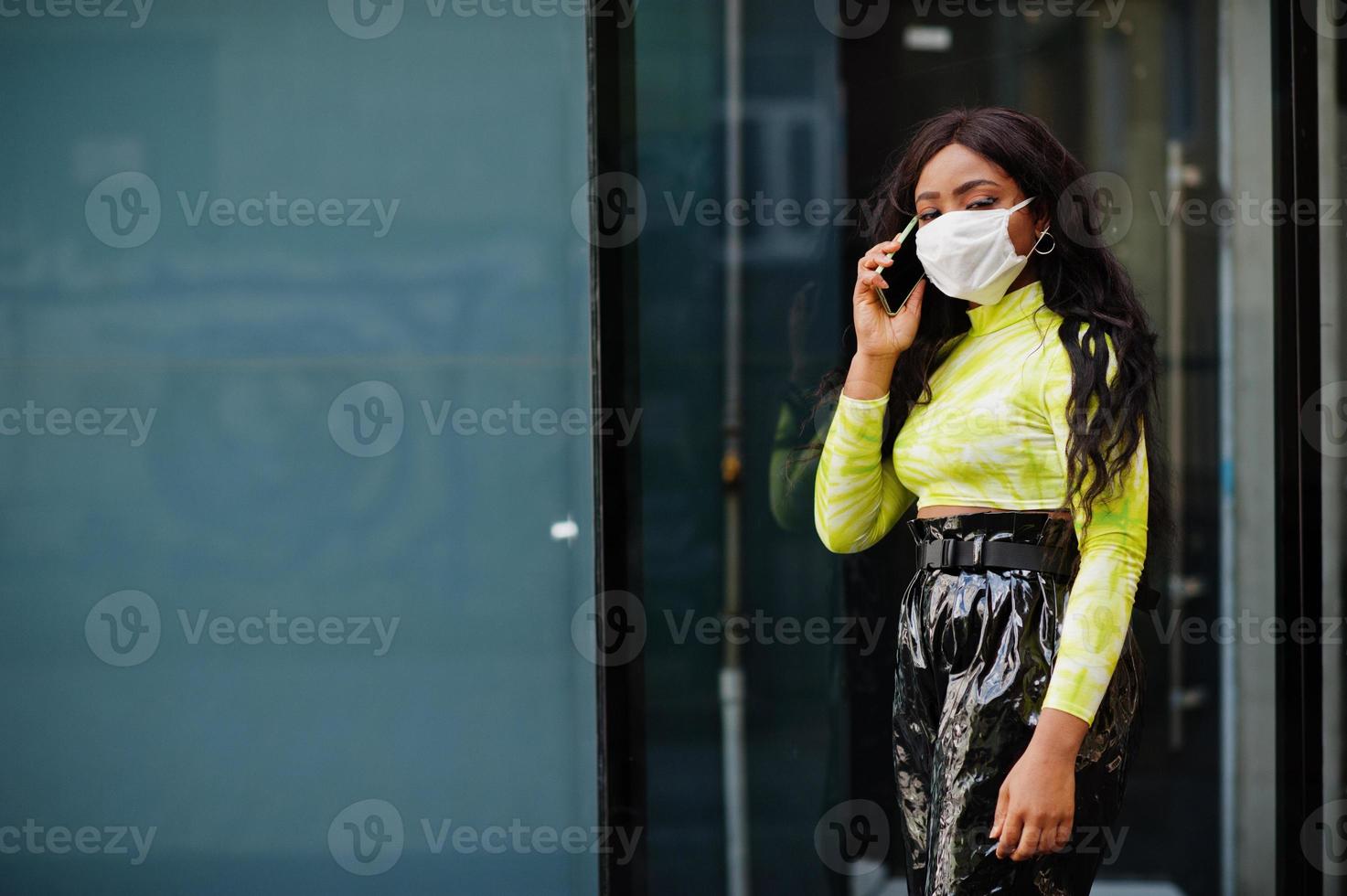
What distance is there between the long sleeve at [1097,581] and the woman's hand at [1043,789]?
0.08ft

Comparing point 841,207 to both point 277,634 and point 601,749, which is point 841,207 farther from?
point 277,634

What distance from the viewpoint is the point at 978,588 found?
157 cm

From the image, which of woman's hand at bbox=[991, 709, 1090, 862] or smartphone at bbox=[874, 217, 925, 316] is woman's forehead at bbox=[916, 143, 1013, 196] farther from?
woman's hand at bbox=[991, 709, 1090, 862]

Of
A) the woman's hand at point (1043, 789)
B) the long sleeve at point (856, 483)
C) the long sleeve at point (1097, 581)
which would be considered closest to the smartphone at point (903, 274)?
the long sleeve at point (856, 483)

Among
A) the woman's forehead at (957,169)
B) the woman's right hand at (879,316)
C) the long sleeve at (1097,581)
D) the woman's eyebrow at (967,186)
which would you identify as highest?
the woman's forehead at (957,169)

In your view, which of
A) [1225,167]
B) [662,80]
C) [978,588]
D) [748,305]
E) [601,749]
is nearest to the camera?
[978,588]

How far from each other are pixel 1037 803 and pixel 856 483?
474 millimetres

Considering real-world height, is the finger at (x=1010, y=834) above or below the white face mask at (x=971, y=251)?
below

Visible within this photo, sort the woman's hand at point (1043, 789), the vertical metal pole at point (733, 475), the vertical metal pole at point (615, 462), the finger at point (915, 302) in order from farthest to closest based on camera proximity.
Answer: the vertical metal pole at point (733, 475) < the vertical metal pole at point (615, 462) < the finger at point (915, 302) < the woman's hand at point (1043, 789)

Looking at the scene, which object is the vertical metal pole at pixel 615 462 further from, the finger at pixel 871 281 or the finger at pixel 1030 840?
the finger at pixel 1030 840

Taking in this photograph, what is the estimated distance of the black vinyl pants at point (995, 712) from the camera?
152 cm

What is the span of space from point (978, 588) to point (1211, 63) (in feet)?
7.30

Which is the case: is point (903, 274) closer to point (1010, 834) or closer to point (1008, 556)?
point (1008, 556)

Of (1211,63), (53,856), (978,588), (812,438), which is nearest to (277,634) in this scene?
(53,856)
